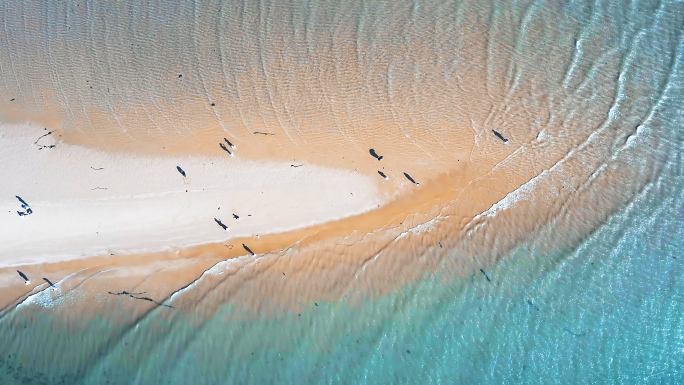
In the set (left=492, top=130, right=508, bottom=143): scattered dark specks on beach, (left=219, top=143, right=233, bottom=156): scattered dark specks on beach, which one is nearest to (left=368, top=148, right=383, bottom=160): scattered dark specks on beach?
(left=492, top=130, right=508, bottom=143): scattered dark specks on beach

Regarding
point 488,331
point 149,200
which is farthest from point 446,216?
point 149,200

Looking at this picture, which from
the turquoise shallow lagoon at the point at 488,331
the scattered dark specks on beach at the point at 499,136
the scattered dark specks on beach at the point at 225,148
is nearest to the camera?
the turquoise shallow lagoon at the point at 488,331

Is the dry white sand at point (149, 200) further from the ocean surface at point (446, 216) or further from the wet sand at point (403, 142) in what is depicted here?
the ocean surface at point (446, 216)

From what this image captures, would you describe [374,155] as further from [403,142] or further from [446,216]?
[446,216]

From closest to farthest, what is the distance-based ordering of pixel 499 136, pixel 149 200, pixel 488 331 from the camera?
pixel 488 331
pixel 499 136
pixel 149 200

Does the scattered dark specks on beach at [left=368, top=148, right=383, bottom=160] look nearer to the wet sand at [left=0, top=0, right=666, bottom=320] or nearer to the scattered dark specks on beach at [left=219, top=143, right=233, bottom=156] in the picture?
the wet sand at [left=0, top=0, right=666, bottom=320]

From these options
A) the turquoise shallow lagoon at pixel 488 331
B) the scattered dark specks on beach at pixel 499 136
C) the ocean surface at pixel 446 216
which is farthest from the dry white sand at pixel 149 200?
the scattered dark specks on beach at pixel 499 136
